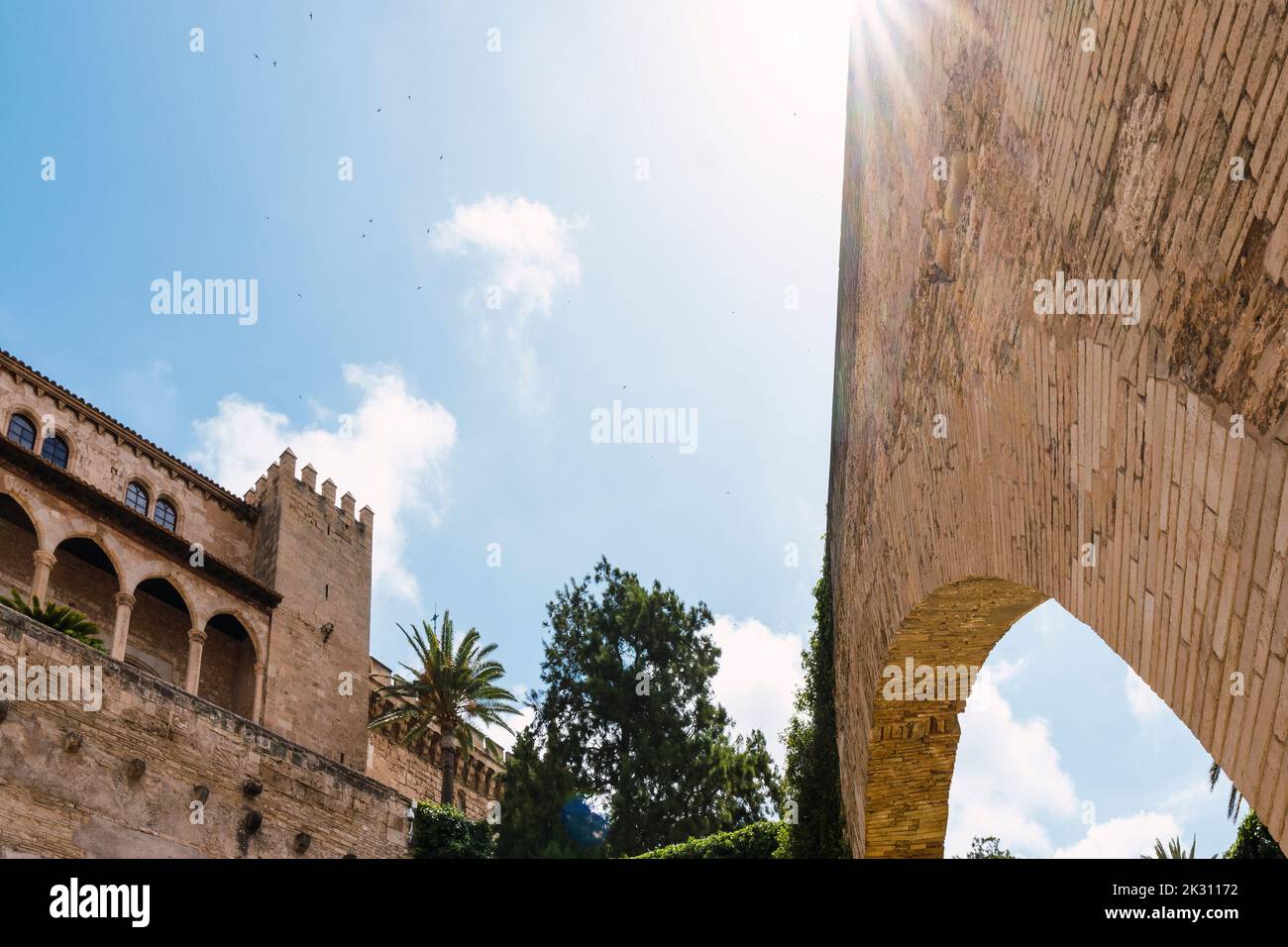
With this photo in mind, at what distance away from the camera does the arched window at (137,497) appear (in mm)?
26969

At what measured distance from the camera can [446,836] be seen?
71.8 ft

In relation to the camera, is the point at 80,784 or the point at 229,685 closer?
the point at 80,784

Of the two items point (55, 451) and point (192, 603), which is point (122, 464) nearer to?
point (55, 451)

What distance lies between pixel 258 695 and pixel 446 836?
764cm

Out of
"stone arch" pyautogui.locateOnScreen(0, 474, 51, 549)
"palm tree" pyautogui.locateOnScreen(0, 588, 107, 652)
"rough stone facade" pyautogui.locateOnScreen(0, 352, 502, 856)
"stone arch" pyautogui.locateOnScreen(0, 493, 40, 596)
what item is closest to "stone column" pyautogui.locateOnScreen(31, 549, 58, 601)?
"rough stone facade" pyautogui.locateOnScreen(0, 352, 502, 856)

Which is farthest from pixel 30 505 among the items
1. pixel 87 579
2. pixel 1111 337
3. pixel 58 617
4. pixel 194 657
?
pixel 1111 337

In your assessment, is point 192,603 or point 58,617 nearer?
point 58,617

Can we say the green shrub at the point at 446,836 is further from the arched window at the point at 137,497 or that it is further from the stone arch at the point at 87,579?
the arched window at the point at 137,497

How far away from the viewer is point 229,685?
89.7ft

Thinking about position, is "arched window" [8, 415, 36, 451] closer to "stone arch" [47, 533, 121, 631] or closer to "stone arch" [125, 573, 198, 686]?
"stone arch" [47, 533, 121, 631]
